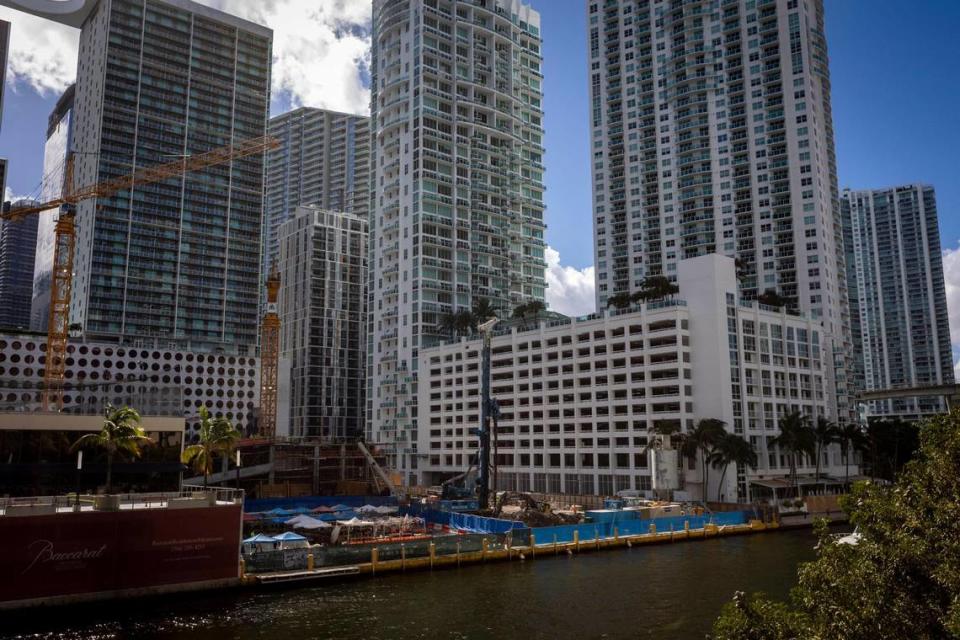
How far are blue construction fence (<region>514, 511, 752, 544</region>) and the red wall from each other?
98.8 ft

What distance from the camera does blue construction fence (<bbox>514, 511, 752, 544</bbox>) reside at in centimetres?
7706

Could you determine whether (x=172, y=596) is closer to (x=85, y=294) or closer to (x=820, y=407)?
(x=820, y=407)

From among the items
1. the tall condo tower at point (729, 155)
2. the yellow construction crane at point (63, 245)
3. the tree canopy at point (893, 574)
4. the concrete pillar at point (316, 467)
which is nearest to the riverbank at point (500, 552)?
the tree canopy at point (893, 574)

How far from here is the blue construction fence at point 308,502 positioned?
315ft

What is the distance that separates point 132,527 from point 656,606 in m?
37.1

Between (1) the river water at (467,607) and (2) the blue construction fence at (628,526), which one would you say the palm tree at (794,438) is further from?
(1) the river water at (467,607)

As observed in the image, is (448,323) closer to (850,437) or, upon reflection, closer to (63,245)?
(63,245)

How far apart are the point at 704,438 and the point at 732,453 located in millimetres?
4797

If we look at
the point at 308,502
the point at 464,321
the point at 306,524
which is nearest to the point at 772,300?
the point at 464,321

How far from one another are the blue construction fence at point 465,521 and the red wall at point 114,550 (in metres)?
30.1

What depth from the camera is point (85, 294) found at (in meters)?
190

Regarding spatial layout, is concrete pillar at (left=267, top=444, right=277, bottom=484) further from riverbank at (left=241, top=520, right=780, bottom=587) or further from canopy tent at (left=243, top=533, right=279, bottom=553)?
canopy tent at (left=243, top=533, right=279, bottom=553)

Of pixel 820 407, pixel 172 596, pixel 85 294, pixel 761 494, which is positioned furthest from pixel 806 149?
pixel 85 294

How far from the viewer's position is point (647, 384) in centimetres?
12356
